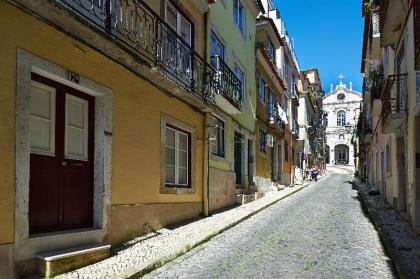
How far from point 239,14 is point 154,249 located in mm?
12419

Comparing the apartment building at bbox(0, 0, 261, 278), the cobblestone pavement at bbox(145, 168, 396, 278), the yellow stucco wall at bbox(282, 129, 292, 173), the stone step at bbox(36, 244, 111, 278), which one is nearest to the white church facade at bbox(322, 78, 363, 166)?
the yellow stucco wall at bbox(282, 129, 292, 173)

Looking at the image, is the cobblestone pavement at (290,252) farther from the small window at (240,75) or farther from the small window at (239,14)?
the small window at (239,14)

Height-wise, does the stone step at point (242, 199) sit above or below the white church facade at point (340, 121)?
below

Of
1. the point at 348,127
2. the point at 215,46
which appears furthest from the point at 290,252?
the point at 348,127

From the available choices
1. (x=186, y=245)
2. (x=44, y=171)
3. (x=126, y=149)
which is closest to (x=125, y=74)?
(x=126, y=149)

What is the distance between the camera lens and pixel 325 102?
83.3 metres

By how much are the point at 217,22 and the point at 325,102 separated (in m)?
72.0

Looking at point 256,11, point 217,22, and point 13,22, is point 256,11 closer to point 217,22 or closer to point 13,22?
point 217,22

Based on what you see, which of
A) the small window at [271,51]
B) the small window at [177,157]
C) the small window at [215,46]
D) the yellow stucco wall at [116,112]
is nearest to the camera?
the yellow stucco wall at [116,112]

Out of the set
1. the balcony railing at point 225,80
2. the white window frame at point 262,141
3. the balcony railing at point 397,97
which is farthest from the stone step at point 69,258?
the white window frame at point 262,141

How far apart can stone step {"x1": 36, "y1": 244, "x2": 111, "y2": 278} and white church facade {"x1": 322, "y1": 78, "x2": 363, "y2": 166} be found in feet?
245

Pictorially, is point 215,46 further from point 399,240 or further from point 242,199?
point 399,240

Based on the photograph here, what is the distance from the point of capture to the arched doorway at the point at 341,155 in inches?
3155

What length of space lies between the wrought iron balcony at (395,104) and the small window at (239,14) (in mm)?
Result: 7049
